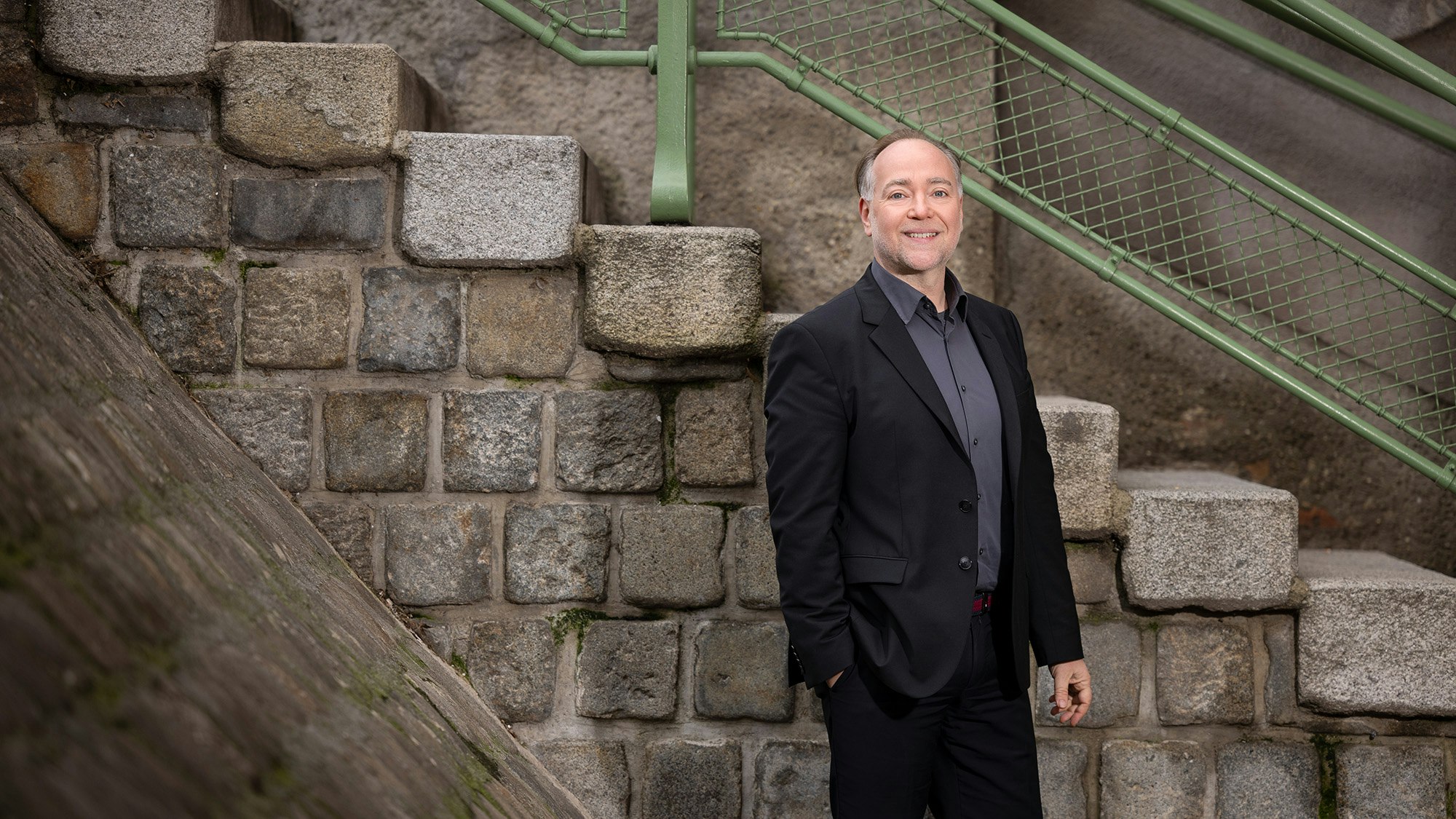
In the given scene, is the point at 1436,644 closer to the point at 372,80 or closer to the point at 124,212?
the point at 372,80

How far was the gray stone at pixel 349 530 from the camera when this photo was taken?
7.98 ft

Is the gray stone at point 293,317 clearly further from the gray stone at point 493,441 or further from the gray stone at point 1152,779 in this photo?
the gray stone at point 1152,779

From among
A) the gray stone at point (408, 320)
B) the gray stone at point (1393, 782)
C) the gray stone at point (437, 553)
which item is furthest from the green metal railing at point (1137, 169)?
the gray stone at point (437, 553)

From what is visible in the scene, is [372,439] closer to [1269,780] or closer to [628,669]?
[628,669]

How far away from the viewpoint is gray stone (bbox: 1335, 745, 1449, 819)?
7.95ft

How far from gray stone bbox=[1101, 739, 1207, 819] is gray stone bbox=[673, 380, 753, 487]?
3.86ft

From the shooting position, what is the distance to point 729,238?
238 centimetres

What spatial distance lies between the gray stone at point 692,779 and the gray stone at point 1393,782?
1527 mm

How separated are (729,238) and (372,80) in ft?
3.16

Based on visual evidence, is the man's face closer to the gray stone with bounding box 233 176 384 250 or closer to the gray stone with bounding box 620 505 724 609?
the gray stone with bounding box 620 505 724 609

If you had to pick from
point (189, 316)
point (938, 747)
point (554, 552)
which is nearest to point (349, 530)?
point (554, 552)

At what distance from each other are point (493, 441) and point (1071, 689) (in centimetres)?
146

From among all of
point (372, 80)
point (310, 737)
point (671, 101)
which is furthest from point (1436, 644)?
point (372, 80)

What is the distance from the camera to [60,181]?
94.2 inches
